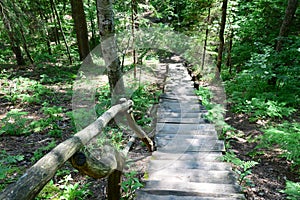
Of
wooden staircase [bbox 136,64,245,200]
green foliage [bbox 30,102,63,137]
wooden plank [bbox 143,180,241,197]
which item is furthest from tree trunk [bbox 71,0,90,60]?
wooden plank [bbox 143,180,241,197]

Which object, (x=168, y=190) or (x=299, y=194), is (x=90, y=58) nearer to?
(x=168, y=190)

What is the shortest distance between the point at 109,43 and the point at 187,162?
3.55 metres

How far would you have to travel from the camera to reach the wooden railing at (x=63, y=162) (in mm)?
1287

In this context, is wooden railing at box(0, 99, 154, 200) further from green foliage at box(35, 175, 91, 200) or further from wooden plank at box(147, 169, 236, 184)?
wooden plank at box(147, 169, 236, 184)

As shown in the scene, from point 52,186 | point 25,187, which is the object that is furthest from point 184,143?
point 25,187

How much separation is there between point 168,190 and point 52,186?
2.13 m

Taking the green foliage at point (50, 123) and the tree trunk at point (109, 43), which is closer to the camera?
the tree trunk at point (109, 43)

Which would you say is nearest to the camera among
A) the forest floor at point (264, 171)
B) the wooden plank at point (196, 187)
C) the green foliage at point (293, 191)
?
the green foliage at point (293, 191)

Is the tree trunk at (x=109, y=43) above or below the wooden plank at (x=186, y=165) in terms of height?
above

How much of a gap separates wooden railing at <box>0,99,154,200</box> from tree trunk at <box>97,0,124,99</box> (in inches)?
104

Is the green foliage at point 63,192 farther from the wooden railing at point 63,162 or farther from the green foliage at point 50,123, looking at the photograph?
the green foliage at point 50,123

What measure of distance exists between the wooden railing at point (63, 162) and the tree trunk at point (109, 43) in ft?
8.63

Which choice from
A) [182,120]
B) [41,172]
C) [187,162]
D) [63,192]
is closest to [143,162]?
[187,162]

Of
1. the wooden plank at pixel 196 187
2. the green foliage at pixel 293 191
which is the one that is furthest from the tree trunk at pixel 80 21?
the green foliage at pixel 293 191
